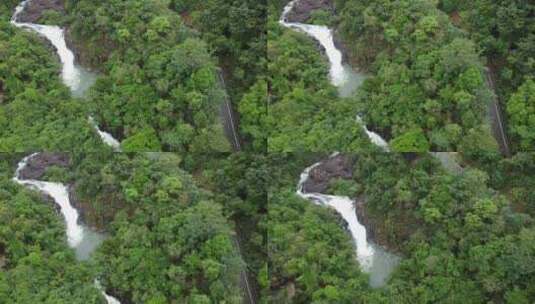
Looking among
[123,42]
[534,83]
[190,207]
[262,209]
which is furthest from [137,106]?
[534,83]

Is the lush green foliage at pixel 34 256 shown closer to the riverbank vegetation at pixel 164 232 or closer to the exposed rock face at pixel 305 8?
the riverbank vegetation at pixel 164 232

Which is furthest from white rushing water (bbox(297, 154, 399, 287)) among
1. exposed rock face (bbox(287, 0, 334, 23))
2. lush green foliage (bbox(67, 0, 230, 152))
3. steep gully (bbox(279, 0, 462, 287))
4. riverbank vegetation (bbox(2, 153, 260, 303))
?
exposed rock face (bbox(287, 0, 334, 23))

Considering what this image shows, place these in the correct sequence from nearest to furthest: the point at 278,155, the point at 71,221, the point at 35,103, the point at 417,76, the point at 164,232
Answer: the point at 417,76 → the point at 164,232 → the point at 278,155 → the point at 35,103 → the point at 71,221

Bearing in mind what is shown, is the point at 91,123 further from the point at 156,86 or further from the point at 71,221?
the point at 71,221

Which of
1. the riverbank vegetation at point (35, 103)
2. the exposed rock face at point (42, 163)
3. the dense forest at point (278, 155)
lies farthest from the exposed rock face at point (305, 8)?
the exposed rock face at point (42, 163)

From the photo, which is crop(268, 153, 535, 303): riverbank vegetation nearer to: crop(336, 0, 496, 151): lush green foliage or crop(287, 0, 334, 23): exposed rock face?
crop(336, 0, 496, 151): lush green foliage

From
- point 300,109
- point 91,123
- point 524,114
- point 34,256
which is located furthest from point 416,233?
point 34,256

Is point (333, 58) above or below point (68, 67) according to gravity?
above
